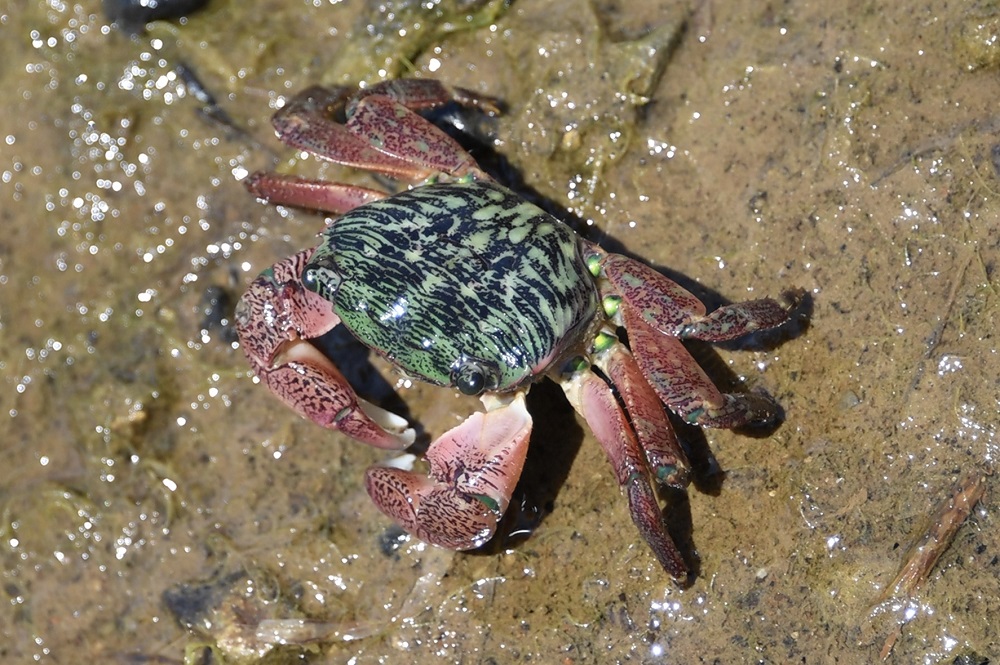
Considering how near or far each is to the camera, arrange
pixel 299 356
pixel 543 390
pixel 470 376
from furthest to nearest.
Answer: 1. pixel 543 390
2. pixel 299 356
3. pixel 470 376

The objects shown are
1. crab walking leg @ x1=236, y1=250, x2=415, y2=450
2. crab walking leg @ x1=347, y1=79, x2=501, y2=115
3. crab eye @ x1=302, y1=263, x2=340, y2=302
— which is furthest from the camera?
crab walking leg @ x1=347, y1=79, x2=501, y2=115

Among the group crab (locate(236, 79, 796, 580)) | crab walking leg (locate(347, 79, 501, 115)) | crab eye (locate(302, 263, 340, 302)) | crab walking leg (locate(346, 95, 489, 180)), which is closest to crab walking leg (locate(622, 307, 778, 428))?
crab (locate(236, 79, 796, 580))

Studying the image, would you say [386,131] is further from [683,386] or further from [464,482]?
[683,386]

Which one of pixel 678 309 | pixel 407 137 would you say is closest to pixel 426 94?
pixel 407 137

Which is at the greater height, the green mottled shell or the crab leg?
the crab leg

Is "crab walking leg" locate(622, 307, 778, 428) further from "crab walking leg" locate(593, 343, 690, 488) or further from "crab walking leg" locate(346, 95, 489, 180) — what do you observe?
"crab walking leg" locate(346, 95, 489, 180)

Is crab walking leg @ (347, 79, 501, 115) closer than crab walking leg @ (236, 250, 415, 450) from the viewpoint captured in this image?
No

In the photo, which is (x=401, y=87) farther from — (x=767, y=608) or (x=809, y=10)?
(x=767, y=608)

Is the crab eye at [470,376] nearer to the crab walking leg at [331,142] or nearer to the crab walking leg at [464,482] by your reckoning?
the crab walking leg at [464,482]

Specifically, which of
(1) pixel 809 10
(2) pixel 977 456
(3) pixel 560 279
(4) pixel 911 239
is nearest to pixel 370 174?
(3) pixel 560 279
